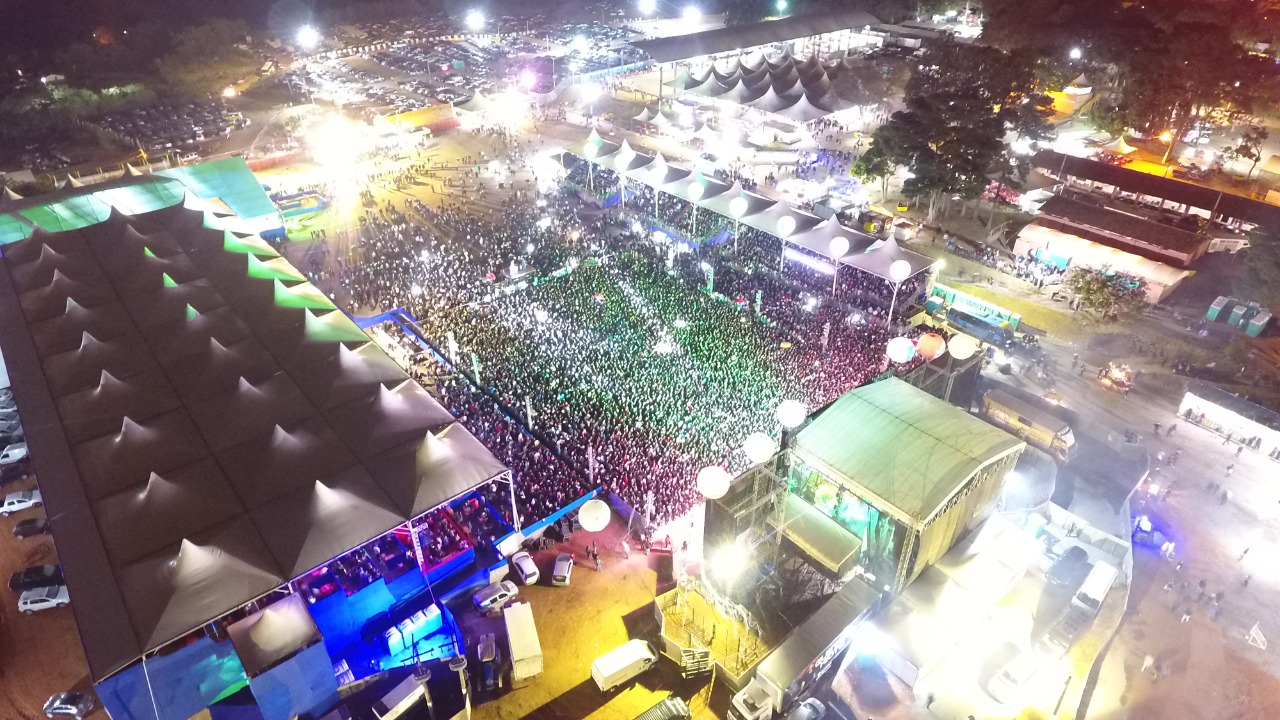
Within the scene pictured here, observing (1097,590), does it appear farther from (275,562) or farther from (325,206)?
(325,206)

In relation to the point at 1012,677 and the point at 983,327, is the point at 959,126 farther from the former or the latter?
the point at 1012,677

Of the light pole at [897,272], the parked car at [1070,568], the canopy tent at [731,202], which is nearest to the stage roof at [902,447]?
the parked car at [1070,568]

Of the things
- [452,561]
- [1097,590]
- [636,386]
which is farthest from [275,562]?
[1097,590]

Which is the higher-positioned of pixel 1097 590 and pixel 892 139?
pixel 892 139

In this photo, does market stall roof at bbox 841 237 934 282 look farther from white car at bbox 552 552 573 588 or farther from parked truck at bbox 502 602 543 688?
parked truck at bbox 502 602 543 688

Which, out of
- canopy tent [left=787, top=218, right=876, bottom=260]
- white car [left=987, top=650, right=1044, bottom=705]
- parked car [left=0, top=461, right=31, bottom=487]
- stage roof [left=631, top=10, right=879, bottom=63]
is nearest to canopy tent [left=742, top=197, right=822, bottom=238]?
canopy tent [left=787, top=218, right=876, bottom=260]

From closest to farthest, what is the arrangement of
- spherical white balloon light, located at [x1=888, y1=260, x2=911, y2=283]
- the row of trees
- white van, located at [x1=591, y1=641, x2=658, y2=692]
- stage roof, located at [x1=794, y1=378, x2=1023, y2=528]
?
1. white van, located at [x1=591, y1=641, x2=658, y2=692]
2. stage roof, located at [x1=794, y1=378, x2=1023, y2=528]
3. spherical white balloon light, located at [x1=888, y1=260, x2=911, y2=283]
4. the row of trees

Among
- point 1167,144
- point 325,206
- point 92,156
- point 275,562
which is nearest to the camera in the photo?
point 275,562
